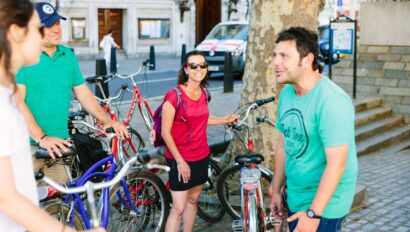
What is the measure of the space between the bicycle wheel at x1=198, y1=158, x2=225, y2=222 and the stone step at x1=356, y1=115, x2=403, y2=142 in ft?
14.7

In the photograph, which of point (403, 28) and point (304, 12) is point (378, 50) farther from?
point (304, 12)

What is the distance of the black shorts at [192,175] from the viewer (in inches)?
188

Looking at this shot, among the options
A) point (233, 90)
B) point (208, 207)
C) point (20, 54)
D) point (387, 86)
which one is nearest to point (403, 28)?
point (387, 86)

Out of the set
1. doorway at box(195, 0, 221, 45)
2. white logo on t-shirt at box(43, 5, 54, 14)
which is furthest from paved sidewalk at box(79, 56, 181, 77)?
white logo on t-shirt at box(43, 5, 54, 14)

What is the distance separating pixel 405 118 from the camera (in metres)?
11.7

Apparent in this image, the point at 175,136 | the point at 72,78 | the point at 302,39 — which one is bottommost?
the point at 175,136

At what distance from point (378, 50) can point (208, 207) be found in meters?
7.79

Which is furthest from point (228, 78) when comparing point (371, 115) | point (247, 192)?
point (247, 192)

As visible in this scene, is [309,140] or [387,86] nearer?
[309,140]

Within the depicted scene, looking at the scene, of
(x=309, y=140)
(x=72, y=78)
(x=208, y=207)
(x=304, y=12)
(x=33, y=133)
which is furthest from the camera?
(x=304, y=12)

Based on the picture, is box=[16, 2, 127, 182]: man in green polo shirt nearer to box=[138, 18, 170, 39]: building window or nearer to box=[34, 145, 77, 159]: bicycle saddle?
box=[34, 145, 77, 159]: bicycle saddle

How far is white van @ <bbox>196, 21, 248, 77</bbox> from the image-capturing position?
1994cm

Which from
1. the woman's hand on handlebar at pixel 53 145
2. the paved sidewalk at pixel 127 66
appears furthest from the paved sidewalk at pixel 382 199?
the paved sidewalk at pixel 127 66

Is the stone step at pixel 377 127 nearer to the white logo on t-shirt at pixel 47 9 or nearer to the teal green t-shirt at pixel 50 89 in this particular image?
the teal green t-shirt at pixel 50 89
